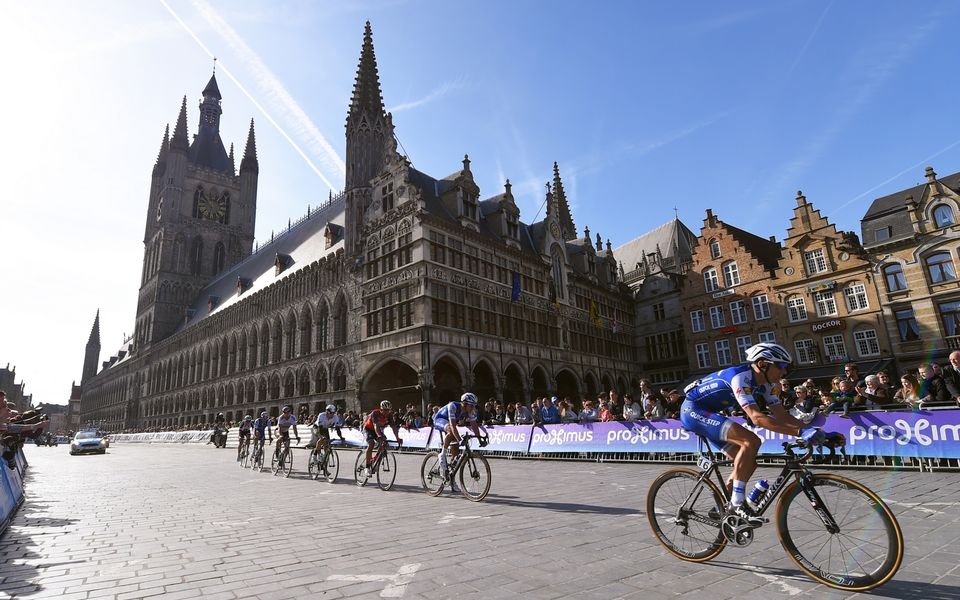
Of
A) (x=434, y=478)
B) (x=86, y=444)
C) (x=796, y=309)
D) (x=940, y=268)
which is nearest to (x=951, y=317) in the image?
(x=940, y=268)

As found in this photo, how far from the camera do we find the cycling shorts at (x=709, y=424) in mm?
4203

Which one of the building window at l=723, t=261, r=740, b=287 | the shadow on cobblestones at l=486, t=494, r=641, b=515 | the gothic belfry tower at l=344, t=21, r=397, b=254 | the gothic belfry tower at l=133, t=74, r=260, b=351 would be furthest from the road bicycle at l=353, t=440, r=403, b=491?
the gothic belfry tower at l=133, t=74, r=260, b=351

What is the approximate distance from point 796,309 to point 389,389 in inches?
1039

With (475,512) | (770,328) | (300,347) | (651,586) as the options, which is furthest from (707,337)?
(651,586)

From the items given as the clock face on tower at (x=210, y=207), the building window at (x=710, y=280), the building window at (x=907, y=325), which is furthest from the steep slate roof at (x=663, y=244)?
the clock face on tower at (x=210, y=207)

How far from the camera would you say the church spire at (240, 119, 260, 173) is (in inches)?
3123

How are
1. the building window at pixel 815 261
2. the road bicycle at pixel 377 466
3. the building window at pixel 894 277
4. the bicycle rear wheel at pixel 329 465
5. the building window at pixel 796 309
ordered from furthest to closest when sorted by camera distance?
the building window at pixel 796 309 < the building window at pixel 815 261 < the building window at pixel 894 277 < the bicycle rear wheel at pixel 329 465 < the road bicycle at pixel 377 466

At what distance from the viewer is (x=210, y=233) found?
242 feet

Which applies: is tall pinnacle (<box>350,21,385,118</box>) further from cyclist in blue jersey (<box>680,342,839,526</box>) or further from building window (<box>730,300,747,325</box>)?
cyclist in blue jersey (<box>680,342,839,526</box>)

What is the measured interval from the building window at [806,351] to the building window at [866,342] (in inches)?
89.1

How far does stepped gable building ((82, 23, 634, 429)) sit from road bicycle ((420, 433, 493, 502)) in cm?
1511

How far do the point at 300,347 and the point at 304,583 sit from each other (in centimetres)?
3552

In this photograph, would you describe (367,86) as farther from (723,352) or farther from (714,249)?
(723,352)

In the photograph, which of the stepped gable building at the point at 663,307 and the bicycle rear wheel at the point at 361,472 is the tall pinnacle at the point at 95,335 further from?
the bicycle rear wheel at the point at 361,472
